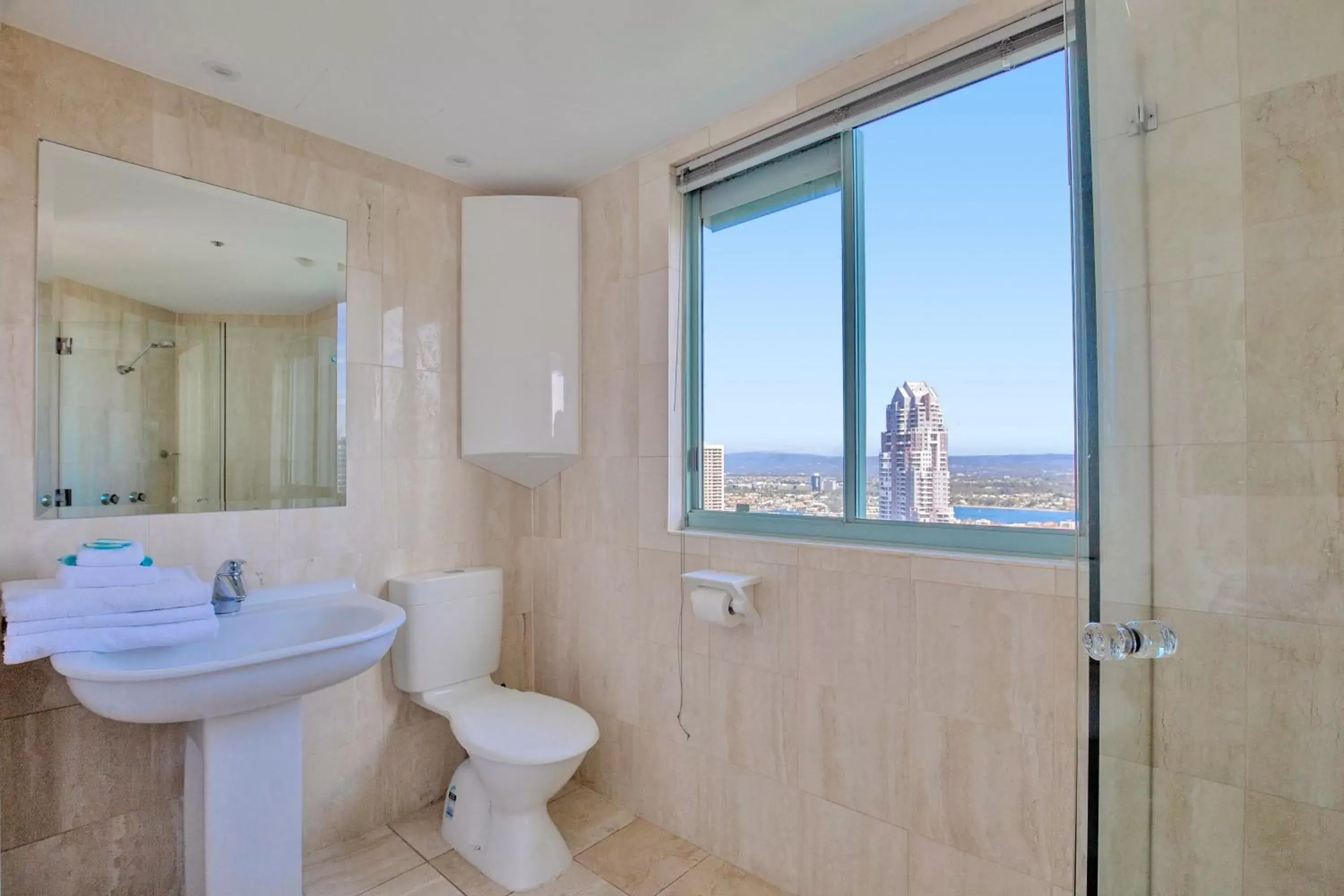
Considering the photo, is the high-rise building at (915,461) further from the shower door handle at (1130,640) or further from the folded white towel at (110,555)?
the folded white towel at (110,555)

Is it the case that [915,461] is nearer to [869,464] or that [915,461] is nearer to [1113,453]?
[869,464]

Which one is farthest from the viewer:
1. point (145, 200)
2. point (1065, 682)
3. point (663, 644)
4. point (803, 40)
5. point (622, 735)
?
point (622, 735)

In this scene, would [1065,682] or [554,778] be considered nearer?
[1065,682]

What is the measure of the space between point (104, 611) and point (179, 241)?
1.06 meters

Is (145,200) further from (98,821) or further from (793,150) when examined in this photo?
(793,150)

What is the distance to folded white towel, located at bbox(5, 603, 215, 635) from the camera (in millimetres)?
1332

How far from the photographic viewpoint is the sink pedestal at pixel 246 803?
1622mm

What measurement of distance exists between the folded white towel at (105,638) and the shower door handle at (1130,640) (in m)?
1.77

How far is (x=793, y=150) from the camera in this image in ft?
6.62

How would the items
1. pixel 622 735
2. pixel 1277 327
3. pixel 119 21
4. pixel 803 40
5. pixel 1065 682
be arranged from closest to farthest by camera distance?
pixel 1277 327 < pixel 1065 682 < pixel 119 21 < pixel 803 40 < pixel 622 735

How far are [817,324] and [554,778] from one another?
60.7 inches

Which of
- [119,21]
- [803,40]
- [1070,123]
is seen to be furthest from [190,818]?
[803,40]

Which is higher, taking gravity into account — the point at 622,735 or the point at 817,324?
the point at 817,324

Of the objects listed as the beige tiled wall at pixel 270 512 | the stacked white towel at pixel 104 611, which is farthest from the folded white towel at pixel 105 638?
the beige tiled wall at pixel 270 512
